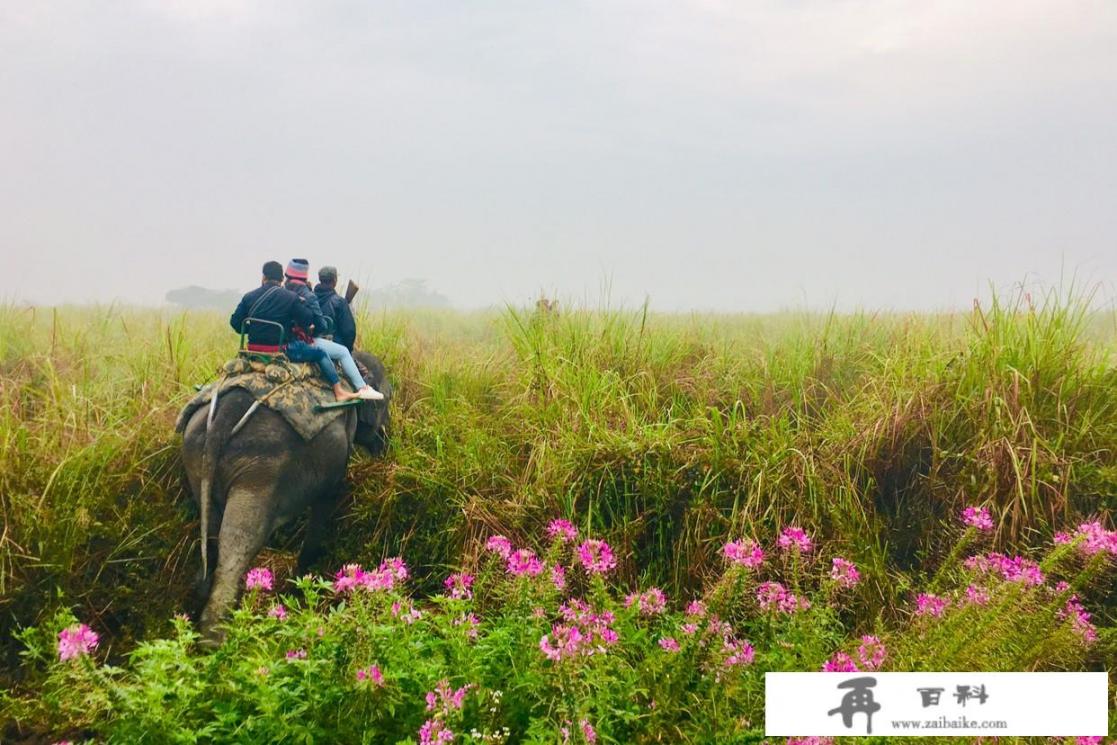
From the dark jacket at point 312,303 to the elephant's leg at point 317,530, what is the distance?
3.03ft

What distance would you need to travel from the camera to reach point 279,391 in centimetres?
359

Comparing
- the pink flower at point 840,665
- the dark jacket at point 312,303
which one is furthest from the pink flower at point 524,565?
the dark jacket at point 312,303

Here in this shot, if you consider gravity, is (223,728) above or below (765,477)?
below

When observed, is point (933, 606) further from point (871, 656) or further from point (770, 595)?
point (770, 595)

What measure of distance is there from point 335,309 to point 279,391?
0.84m

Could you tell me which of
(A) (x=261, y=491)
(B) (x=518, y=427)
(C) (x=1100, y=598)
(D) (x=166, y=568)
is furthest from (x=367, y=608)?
(C) (x=1100, y=598)

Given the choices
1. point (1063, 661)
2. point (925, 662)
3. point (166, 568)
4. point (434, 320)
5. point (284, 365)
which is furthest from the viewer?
point (434, 320)

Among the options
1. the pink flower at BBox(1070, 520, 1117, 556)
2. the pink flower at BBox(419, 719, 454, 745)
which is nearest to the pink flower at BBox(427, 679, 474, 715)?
the pink flower at BBox(419, 719, 454, 745)

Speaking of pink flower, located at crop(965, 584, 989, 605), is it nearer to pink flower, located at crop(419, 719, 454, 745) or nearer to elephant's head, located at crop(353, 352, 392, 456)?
pink flower, located at crop(419, 719, 454, 745)

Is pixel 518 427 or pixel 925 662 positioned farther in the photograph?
pixel 518 427

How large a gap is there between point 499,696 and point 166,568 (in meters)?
2.53

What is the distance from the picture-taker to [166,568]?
3963 millimetres

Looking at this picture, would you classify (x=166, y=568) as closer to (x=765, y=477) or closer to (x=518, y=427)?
(x=518, y=427)

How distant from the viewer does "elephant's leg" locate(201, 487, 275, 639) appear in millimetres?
3246
